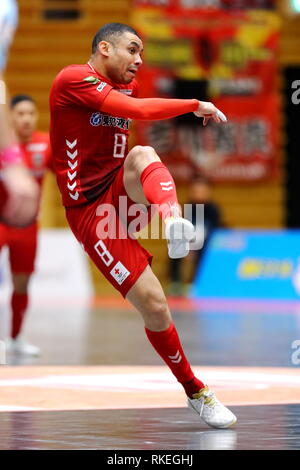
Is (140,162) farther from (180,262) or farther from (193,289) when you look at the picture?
(180,262)

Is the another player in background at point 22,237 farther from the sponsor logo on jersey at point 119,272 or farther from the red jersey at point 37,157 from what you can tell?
the sponsor logo on jersey at point 119,272

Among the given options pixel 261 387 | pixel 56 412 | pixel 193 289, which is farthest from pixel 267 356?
pixel 193 289

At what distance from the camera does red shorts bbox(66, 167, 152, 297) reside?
227 inches

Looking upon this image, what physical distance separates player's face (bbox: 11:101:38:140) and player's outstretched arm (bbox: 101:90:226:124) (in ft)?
13.4

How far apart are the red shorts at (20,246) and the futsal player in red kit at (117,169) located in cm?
378

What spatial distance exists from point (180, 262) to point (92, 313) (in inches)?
195

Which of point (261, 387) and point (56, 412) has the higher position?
point (261, 387)

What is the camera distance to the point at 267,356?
30.7 ft

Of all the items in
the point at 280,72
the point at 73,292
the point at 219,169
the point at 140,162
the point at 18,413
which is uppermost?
the point at 280,72

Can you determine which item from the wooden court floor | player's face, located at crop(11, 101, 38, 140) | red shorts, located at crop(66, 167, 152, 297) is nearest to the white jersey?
red shorts, located at crop(66, 167, 152, 297)

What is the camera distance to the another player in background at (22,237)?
980 centimetres

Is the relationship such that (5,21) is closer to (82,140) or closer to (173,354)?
(82,140)

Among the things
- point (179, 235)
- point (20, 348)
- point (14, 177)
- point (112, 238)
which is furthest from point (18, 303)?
point (14, 177)

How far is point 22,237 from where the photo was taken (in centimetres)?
984
